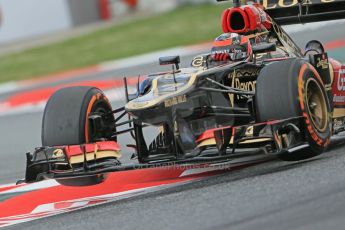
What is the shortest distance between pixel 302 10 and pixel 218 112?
1.88m

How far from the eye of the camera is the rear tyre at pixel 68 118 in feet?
24.5

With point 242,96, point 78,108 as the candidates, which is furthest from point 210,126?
point 78,108

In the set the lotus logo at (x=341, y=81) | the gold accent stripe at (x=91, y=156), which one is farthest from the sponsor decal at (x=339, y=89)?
the gold accent stripe at (x=91, y=156)

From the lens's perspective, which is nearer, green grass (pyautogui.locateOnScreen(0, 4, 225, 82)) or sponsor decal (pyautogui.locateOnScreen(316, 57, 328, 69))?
sponsor decal (pyautogui.locateOnScreen(316, 57, 328, 69))

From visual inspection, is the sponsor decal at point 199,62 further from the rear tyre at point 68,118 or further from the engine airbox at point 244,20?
the rear tyre at point 68,118

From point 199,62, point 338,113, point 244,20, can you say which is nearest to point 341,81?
point 338,113

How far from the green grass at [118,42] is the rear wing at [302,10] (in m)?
10.4

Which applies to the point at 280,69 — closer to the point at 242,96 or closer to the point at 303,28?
the point at 242,96

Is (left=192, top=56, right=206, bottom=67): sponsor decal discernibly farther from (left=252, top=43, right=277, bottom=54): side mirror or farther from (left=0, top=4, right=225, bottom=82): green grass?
(left=0, top=4, right=225, bottom=82): green grass

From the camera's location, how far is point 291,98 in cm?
696

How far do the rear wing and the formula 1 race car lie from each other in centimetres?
51

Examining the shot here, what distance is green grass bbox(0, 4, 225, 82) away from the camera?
19734mm

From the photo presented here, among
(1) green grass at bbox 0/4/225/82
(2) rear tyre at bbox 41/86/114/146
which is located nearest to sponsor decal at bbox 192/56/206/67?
(2) rear tyre at bbox 41/86/114/146

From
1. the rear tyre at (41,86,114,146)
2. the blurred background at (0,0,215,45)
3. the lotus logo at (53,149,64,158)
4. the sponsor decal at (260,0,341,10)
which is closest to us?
the lotus logo at (53,149,64,158)
